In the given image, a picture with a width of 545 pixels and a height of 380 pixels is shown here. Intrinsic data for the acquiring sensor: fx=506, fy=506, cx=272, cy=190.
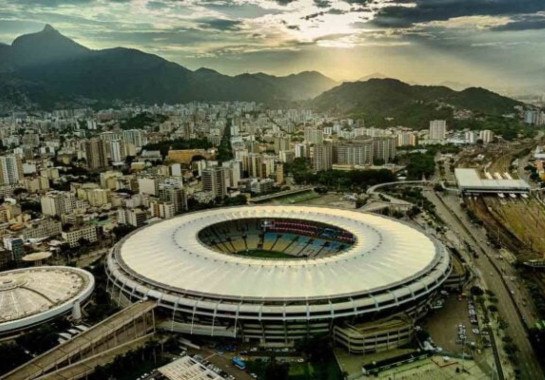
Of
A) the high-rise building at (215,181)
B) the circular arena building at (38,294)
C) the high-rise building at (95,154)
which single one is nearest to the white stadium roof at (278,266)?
the circular arena building at (38,294)

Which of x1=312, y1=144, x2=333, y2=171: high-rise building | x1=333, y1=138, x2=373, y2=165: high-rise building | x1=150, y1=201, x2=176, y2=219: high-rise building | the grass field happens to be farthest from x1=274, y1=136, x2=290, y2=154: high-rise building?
the grass field

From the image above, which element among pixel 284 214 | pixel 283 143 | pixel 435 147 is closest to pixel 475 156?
pixel 435 147

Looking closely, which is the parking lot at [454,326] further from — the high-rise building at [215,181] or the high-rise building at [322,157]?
the high-rise building at [322,157]

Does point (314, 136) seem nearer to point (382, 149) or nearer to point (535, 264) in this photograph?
point (382, 149)

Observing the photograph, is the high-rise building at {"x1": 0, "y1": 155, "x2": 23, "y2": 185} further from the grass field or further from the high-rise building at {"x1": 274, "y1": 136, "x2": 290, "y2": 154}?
the grass field

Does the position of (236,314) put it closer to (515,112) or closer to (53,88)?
(515,112)

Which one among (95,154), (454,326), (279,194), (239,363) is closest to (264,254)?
(239,363)
